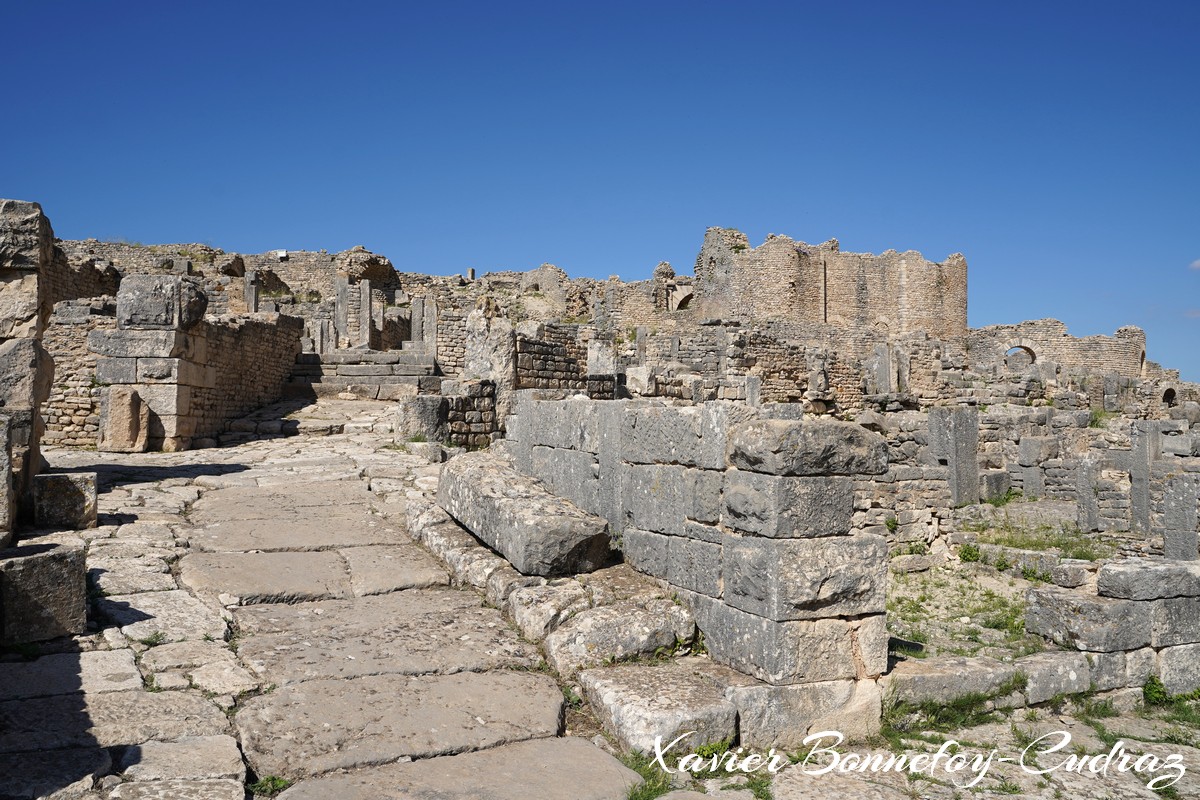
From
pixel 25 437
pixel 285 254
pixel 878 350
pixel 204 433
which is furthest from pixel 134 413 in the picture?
pixel 285 254

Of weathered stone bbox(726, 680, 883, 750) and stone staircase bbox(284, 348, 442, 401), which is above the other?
stone staircase bbox(284, 348, 442, 401)

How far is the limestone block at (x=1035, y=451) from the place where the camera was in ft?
46.9

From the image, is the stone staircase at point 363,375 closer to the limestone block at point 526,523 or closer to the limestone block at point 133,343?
the limestone block at point 133,343

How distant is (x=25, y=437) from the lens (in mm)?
6234

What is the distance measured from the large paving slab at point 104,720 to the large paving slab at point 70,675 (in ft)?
0.27

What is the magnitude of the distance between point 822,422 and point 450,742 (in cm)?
216

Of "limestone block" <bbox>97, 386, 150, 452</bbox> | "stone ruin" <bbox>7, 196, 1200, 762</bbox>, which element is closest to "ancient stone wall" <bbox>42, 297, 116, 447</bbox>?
"stone ruin" <bbox>7, 196, 1200, 762</bbox>

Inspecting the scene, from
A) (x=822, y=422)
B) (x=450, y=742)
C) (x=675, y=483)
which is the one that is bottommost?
(x=450, y=742)

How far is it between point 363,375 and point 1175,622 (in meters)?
14.1

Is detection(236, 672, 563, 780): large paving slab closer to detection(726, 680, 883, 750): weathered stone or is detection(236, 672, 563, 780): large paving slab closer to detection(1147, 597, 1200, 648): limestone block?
detection(726, 680, 883, 750): weathered stone

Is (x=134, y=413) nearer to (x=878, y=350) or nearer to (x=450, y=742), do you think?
(x=450, y=742)

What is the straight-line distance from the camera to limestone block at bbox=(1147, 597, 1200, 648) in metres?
5.16

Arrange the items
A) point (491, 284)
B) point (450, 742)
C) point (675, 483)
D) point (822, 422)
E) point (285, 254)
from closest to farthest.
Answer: point (450, 742) < point (822, 422) < point (675, 483) < point (285, 254) < point (491, 284)

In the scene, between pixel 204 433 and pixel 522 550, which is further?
pixel 204 433
